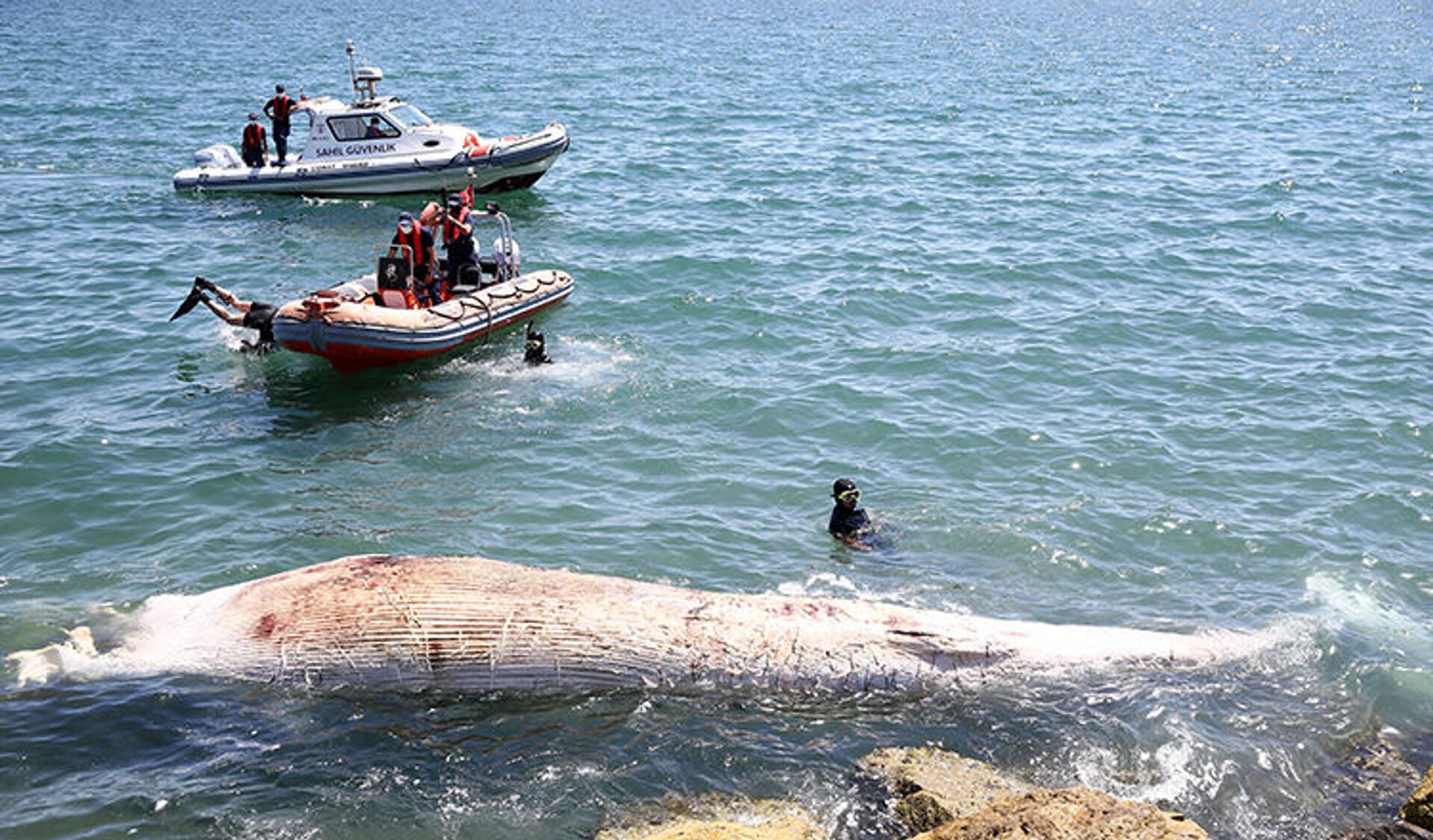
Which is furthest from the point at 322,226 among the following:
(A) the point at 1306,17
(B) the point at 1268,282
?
(A) the point at 1306,17

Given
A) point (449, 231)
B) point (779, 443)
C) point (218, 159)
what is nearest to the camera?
point (779, 443)

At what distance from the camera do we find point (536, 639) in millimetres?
9047

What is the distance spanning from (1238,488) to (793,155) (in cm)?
1714

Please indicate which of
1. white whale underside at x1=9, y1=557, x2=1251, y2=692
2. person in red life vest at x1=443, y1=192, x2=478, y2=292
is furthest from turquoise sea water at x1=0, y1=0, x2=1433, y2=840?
person in red life vest at x1=443, y1=192, x2=478, y2=292

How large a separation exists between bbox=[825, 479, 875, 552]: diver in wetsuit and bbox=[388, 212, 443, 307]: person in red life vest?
751 centimetres

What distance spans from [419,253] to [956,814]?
39.2 feet

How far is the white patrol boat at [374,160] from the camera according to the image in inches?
972

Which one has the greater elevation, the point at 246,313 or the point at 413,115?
the point at 413,115

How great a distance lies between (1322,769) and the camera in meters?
8.88

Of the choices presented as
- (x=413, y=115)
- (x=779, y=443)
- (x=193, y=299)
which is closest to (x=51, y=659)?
(x=779, y=443)

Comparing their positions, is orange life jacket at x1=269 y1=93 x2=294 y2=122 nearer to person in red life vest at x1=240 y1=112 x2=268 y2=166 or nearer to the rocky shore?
person in red life vest at x1=240 y1=112 x2=268 y2=166

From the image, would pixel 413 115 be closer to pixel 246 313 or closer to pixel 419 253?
pixel 419 253

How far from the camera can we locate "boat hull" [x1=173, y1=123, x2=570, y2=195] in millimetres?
24641

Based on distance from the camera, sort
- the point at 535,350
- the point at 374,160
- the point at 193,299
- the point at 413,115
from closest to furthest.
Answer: the point at 535,350 < the point at 193,299 < the point at 374,160 < the point at 413,115
